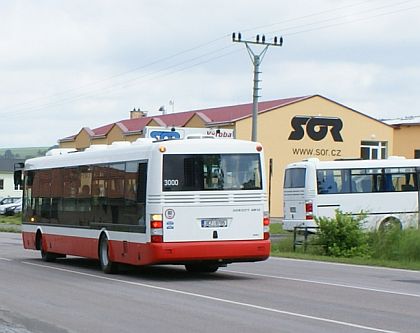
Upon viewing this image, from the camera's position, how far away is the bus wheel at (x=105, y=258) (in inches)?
840

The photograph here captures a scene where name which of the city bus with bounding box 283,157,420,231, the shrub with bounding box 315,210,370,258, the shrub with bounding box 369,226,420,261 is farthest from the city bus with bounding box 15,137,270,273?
the city bus with bounding box 283,157,420,231

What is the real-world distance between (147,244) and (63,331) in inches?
285

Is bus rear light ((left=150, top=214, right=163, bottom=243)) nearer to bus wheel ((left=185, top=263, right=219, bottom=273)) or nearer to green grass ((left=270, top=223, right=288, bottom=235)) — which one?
bus wheel ((left=185, top=263, right=219, bottom=273))

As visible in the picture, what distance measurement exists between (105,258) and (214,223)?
328 cm

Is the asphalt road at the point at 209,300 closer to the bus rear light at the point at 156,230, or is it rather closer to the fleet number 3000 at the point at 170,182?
the bus rear light at the point at 156,230

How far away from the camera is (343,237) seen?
98.1 ft

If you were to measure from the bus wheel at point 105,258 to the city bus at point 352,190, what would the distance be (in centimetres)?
1704

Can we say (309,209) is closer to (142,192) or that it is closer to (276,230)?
(276,230)

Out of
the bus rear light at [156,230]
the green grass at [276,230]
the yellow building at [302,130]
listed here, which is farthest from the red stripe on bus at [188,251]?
the yellow building at [302,130]

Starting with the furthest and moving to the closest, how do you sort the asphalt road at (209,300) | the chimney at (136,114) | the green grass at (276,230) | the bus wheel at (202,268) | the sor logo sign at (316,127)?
the chimney at (136,114) → the sor logo sign at (316,127) → the green grass at (276,230) → the bus wheel at (202,268) → the asphalt road at (209,300)

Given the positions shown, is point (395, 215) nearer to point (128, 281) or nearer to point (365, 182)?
point (365, 182)

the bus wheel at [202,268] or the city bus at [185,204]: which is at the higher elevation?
the city bus at [185,204]

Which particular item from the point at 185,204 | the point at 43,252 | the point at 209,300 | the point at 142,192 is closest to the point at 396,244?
the point at 43,252

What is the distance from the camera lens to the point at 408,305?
1512 centimetres
